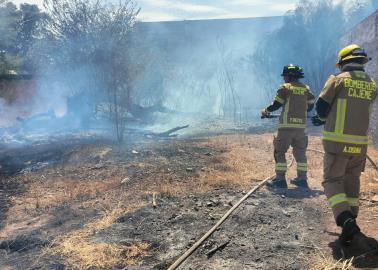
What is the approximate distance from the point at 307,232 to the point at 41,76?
14912mm

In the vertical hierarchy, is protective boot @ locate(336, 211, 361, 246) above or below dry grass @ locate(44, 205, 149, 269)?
above

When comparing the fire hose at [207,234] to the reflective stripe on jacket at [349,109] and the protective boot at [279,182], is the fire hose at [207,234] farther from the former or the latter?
the reflective stripe on jacket at [349,109]

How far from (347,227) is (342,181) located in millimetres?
484

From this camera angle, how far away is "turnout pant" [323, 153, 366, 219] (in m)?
3.66

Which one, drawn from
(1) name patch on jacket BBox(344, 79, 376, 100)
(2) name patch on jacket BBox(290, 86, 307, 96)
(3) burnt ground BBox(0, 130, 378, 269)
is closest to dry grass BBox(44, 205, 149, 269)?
(3) burnt ground BBox(0, 130, 378, 269)

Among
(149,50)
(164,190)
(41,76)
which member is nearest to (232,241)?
(164,190)

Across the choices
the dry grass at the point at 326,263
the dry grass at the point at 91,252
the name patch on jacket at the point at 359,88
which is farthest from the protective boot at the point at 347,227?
the dry grass at the point at 91,252

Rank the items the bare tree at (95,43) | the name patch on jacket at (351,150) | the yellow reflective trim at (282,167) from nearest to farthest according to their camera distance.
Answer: the name patch on jacket at (351,150)
the yellow reflective trim at (282,167)
the bare tree at (95,43)

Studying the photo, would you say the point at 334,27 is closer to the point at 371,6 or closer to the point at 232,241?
the point at 371,6

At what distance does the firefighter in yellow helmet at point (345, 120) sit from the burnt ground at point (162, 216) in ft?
2.06

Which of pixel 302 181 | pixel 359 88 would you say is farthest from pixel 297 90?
pixel 359 88

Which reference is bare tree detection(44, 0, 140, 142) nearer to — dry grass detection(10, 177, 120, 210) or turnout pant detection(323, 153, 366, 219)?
dry grass detection(10, 177, 120, 210)

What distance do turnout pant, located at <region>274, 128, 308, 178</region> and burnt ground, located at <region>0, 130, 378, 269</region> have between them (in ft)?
1.19

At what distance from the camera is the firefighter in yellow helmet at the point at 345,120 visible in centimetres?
372
